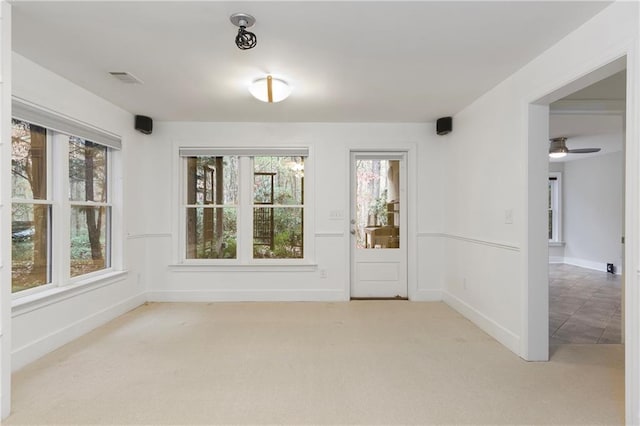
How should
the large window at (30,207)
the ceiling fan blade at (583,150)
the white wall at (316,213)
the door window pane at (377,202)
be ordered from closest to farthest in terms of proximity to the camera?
the large window at (30,207)
the white wall at (316,213)
the door window pane at (377,202)
the ceiling fan blade at (583,150)

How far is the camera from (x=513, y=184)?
2836 millimetres

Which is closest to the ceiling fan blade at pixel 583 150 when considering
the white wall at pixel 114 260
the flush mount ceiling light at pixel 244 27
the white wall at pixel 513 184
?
the white wall at pixel 513 184

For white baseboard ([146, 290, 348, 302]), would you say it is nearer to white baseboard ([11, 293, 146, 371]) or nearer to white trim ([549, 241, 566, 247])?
white baseboard ([11, 293, 146, 371])

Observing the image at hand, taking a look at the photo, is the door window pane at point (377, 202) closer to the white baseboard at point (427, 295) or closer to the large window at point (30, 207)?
the white baseboard at point (427, 295)

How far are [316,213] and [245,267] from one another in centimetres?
112

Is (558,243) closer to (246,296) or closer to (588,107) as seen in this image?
(588,107)

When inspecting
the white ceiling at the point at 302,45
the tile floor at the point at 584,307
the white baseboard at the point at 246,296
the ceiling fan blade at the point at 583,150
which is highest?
the white ceiling at the point at 302,45

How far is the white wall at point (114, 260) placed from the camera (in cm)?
254

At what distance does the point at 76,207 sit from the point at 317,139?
2664 millimetres

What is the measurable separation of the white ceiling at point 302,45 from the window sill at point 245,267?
197 centimetres

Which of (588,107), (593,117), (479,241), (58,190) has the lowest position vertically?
(479,241)

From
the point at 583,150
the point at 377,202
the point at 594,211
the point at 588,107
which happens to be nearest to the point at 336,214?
the point at 377,202

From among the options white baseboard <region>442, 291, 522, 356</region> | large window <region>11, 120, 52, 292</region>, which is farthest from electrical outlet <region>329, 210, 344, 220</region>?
large window <region>11, 120, 52, 292</region>

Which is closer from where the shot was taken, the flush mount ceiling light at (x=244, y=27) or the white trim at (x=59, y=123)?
the flush mount ceiling light at (x=244, y=27)
